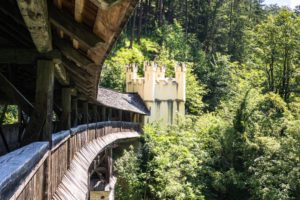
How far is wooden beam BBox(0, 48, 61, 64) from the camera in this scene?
17.3 feet

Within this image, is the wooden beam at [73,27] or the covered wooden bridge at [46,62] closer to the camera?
the covered wooden bridge at [46,62]

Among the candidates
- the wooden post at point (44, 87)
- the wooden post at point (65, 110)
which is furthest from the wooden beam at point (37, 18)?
the wooden post at point (65, 110)

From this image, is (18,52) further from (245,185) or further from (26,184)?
(245,185)

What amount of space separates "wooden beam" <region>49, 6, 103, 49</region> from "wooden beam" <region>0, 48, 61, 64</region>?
82 centimetres

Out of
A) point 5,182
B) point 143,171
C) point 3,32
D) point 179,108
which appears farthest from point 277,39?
point 5,182

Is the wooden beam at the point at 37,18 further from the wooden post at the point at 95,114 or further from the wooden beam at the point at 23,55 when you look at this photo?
the wooden post at the point at 95,114

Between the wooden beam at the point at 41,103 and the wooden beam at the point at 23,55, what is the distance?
8cm

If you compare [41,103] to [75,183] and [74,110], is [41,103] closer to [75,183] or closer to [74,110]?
[75,183]

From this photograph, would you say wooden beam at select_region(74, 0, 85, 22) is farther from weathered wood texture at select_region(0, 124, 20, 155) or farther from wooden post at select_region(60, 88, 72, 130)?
wooden post at select_region(60, 88, 72, 130)

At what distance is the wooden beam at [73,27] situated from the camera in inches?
172

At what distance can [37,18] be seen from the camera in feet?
12.2

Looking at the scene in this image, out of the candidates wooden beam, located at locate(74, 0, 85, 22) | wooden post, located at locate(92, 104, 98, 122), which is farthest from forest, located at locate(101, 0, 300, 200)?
wooden beam, located at locate(74, 0, 85, 22)

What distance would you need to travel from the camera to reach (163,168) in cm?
2538

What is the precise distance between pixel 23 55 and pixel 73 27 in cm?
115
